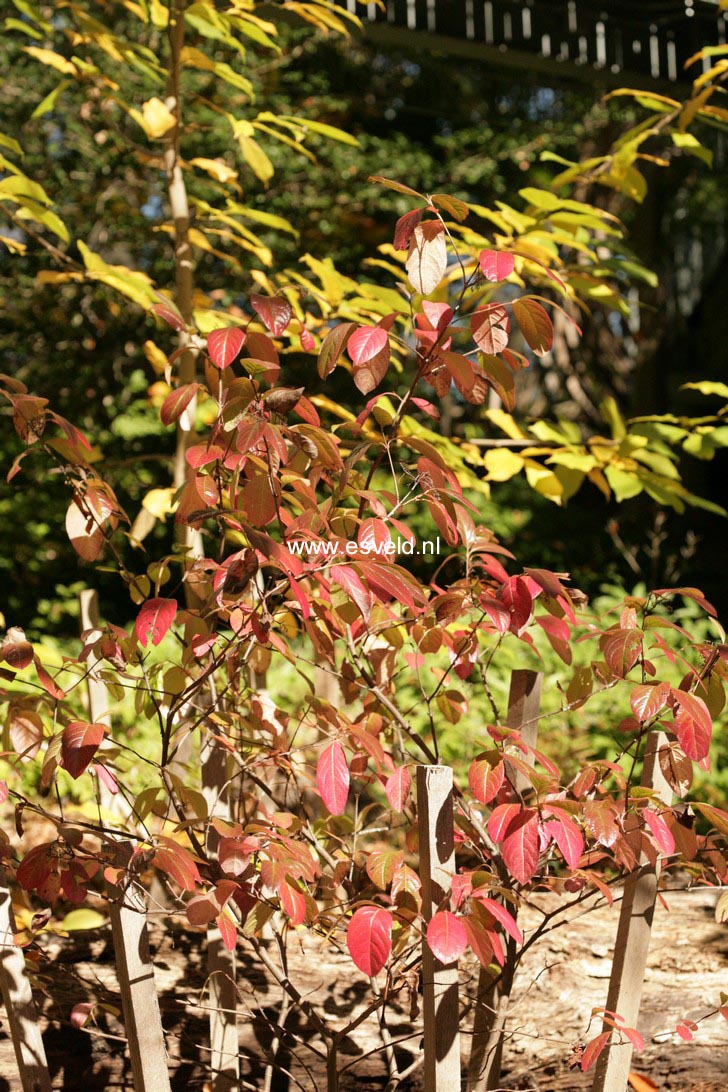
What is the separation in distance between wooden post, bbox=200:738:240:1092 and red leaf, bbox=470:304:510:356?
72 cm

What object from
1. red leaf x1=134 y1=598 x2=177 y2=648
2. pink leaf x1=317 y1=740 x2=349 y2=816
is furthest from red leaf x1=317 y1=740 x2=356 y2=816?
red leaf x1=134 y1=598 x2=177 y2=648

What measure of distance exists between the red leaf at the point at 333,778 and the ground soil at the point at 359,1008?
0.68 m

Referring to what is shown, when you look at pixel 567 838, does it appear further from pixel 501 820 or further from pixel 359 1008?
pixel 359 1008

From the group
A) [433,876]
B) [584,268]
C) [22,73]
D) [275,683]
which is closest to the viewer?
[433,876]

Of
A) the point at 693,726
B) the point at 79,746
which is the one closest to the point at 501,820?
the point at 693,726

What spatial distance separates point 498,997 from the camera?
140 centimetres

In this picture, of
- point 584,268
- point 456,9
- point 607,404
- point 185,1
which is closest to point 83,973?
point 607,404

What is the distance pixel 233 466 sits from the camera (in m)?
1.18

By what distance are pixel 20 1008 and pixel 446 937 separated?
→ 2.19ft

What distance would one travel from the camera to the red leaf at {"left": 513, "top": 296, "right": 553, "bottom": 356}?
114 cm

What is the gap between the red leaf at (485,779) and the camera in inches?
44.4

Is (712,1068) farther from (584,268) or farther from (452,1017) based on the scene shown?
(584,268)

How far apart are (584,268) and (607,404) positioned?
11.6 inches

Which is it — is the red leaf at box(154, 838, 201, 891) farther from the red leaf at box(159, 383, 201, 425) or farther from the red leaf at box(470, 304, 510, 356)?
the red leaf at box(470, 304, 510, 356)
